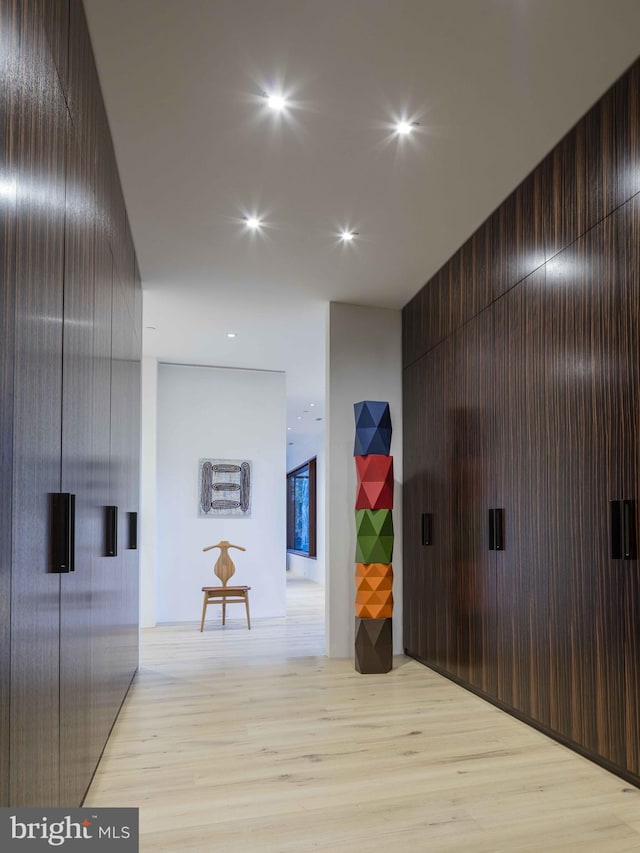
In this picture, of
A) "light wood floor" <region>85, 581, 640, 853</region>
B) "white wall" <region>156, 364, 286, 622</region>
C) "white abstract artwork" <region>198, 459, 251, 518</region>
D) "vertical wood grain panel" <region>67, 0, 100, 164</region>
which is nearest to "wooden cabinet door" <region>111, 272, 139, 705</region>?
"light wood floor" <region>85, 581, 640, 853</region>

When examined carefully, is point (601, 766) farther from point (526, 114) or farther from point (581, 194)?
point (526, 114)

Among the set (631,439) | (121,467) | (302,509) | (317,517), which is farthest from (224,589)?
(302,509)

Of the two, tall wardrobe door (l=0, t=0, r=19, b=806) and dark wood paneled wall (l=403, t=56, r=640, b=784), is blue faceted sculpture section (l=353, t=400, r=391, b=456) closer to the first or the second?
dark wood paneled wall (l=403, t=56, r=640, b=784)

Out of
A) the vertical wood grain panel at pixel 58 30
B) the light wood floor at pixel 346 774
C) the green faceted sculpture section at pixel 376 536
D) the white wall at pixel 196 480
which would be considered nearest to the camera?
the vertical wood grain panel at pixel 58 30

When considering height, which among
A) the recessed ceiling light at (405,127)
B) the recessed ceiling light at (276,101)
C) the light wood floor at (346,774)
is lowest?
the light wood floor at (346,774)

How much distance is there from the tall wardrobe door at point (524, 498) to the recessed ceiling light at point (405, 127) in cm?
106

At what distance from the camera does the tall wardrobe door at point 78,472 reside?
216cm

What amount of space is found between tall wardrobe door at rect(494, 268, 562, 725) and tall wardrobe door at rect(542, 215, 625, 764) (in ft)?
0.24

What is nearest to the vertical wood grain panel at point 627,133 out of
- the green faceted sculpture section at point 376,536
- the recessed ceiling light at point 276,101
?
the recessed ceiling light at point 276,101

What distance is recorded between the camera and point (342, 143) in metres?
3.31

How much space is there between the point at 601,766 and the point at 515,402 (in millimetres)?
1917

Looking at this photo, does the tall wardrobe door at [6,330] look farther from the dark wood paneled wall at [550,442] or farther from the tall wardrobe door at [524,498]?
the tall wardrobe door at [524,498]

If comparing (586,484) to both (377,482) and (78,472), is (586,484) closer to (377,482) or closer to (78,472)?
(377,482)

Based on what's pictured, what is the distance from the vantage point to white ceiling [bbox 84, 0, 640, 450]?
2.50 meters
